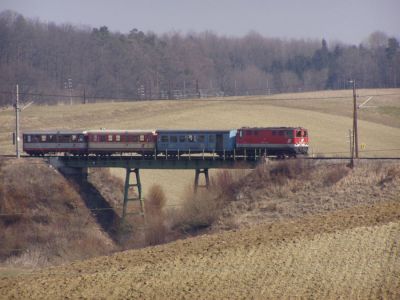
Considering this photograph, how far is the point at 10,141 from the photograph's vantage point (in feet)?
290

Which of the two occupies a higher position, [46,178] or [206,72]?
[206,72]

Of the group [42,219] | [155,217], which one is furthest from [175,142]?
[42,219]

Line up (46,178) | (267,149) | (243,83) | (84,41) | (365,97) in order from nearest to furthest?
(267,149) → (46,178) → (365,97) → (84,41) → (243,83)

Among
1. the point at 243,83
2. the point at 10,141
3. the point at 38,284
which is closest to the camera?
the point at 38,284

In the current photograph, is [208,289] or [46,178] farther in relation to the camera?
[46,178]

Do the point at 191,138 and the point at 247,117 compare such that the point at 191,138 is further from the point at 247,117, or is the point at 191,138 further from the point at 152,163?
the point at 247,117

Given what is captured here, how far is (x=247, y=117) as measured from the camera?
10125cm

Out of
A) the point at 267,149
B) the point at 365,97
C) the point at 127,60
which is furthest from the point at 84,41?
the point at 267,149

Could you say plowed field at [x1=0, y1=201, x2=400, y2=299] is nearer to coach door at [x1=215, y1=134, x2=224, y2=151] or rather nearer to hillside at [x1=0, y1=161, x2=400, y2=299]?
hillside at [x1=0, y1=161, x2=400, y2=299]

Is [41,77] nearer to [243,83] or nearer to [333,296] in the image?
[243,83]

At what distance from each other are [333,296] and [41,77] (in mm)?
140103

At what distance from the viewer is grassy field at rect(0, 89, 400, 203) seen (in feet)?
286

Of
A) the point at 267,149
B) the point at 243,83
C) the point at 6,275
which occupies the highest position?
the point at 243,83

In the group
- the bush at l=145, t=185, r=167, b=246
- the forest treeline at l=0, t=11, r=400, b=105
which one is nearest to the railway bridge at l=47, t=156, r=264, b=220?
the bush at l=145, t=185, r=167, b=246
